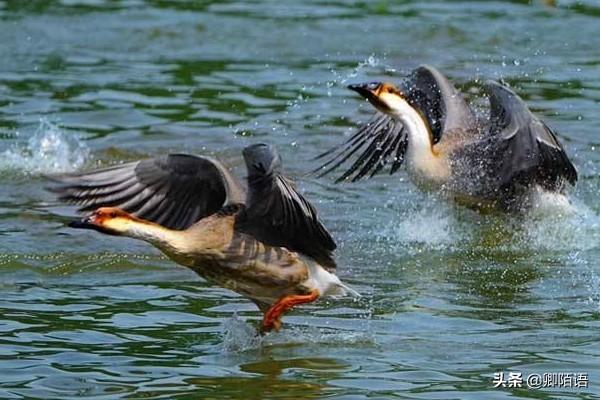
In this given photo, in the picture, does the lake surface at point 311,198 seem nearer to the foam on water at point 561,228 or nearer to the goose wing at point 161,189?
the foam on water at point 561,228

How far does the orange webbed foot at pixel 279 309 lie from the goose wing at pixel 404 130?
3.10 metres

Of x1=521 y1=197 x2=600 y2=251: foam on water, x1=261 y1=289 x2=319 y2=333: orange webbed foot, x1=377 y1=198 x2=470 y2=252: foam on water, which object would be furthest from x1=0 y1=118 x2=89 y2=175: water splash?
x1=261 y1=289 x2=319 y2=333: orange webbed foot

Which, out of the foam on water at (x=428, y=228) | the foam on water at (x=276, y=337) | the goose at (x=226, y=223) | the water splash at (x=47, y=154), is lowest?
the foam on water at (x=276, y=337)

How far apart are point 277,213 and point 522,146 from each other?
9.44 feet

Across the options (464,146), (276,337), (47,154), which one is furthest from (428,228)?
(47,154)

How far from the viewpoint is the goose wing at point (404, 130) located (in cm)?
1117

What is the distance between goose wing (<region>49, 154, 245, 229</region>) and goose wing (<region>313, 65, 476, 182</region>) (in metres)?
2.80

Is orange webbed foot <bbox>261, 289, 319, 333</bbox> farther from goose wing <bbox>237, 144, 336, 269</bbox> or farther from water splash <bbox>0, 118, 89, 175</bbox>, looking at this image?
water splash <bbox>0, 118, 89, 175</bbox>

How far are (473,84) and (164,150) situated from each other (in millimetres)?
3390

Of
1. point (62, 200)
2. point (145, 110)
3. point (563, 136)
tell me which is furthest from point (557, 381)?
point (145, 110)

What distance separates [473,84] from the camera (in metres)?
14.6

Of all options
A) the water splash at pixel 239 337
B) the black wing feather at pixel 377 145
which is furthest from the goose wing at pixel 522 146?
the water splash at pixel 239 337

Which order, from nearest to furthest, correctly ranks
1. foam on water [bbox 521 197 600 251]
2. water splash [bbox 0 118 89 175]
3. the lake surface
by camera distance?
the lake surface
foam on water [bbox 521 197 600 251]
water splash [bbox 0 118 89 175]

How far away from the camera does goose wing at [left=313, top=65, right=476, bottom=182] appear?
11.2 metres
